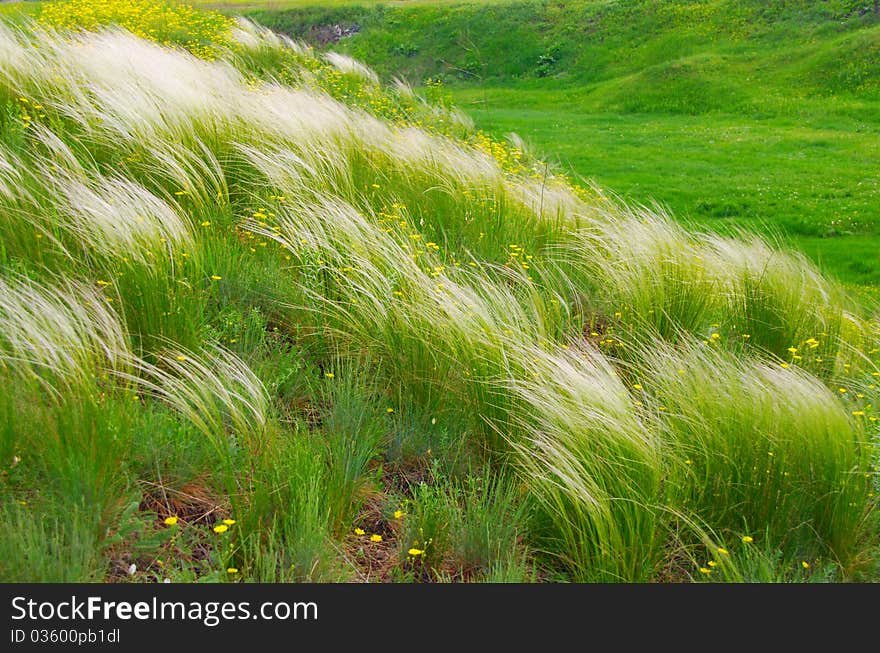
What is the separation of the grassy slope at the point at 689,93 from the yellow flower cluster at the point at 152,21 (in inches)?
186

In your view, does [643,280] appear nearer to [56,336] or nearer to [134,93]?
[56,336]

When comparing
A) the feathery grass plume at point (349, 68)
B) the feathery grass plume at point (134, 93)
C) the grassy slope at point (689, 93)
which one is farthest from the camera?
the feathery grass plume at point (349, 68)

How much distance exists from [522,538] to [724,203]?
953 centimetres

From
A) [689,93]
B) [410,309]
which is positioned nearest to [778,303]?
[410,309]

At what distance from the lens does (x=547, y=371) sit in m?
3.52

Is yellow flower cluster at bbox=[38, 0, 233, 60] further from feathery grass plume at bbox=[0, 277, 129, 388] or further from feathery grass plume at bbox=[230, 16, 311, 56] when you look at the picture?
feathery grass plume at bbox=[0, 277, 129, 388]

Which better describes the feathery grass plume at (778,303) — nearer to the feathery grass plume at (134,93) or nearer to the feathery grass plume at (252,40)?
the feathery grass plume at (134,93)

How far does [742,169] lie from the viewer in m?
13.6

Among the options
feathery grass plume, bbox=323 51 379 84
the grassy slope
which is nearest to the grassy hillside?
the grassy slope

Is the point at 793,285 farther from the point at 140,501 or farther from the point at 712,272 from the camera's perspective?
the point at 140,501

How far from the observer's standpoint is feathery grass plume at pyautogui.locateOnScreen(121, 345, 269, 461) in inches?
116

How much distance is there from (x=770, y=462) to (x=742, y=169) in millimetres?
11357

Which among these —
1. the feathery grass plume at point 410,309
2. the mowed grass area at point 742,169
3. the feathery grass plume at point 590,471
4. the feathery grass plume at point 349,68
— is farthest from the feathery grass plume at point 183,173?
the feathery grass plume at point 349,68

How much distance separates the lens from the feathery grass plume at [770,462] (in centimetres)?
325
